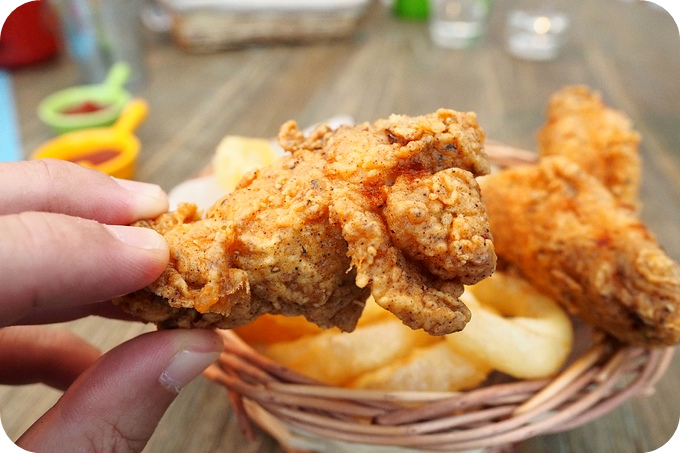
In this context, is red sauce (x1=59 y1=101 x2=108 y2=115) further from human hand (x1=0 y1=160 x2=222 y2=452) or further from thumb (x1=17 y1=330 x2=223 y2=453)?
thumb (x1=17 y1=330 x2=223 y2=453)

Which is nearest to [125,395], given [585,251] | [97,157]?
[585,251]

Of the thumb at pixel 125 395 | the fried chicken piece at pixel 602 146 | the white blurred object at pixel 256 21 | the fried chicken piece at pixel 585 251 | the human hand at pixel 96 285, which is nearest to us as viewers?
the human hand at pixel 96 285

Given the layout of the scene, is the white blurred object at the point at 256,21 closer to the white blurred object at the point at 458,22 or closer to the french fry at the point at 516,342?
the white blurred object at the point at 458,22

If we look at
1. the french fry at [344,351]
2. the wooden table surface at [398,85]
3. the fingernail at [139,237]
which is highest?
the fingernail at [139,237]

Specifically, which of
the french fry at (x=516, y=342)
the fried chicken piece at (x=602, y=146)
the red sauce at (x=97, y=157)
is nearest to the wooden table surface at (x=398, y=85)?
the red sauce at (x=97, y=157)

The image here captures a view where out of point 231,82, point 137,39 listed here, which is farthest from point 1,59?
point 231,82

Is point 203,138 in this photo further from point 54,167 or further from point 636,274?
point 636,274
